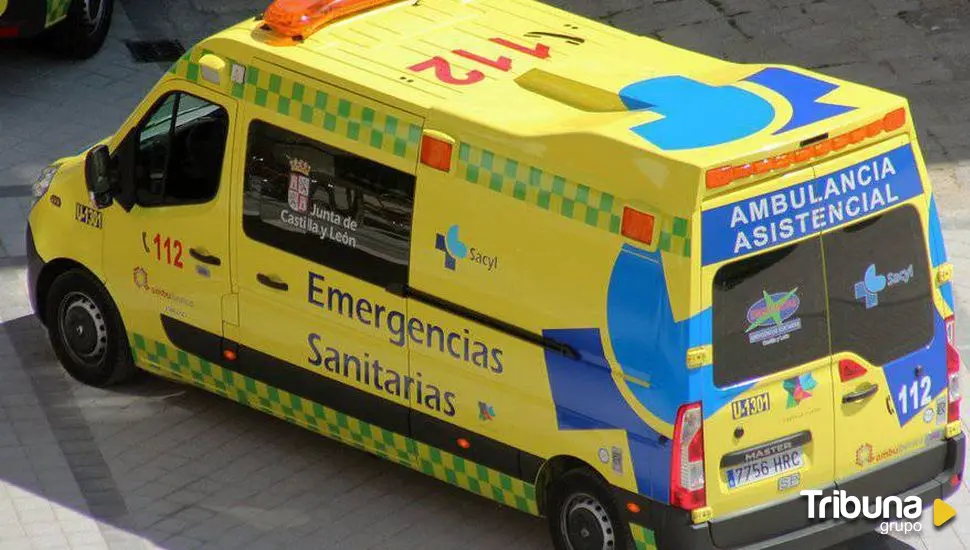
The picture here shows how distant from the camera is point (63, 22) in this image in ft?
45.3

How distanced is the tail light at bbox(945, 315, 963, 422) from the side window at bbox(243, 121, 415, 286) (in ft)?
7.42

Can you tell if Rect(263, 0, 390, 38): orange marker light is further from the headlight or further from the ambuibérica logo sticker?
the ambuibérica logo sticker

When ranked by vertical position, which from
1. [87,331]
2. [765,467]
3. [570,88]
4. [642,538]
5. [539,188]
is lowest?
[87,331]

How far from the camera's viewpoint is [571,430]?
781 cm

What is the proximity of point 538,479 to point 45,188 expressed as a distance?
3.21 metres

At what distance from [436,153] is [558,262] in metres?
0.72

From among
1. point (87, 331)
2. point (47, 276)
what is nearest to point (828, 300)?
point (87, 331)

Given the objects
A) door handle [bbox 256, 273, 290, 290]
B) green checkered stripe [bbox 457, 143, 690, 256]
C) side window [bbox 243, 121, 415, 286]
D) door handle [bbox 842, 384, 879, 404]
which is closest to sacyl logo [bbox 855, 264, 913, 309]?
door handle [bbox 842, 384, 879, 404]

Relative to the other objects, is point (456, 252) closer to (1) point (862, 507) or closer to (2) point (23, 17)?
(1) point (862, 507)

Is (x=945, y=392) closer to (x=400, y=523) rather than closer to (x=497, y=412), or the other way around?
(x=497, y=412)

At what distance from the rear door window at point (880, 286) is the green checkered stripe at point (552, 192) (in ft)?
2.20

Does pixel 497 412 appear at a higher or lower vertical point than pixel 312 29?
lower

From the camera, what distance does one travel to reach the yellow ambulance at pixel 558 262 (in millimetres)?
7414

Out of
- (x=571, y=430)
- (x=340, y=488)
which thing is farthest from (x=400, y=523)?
(x=571, y=430)
